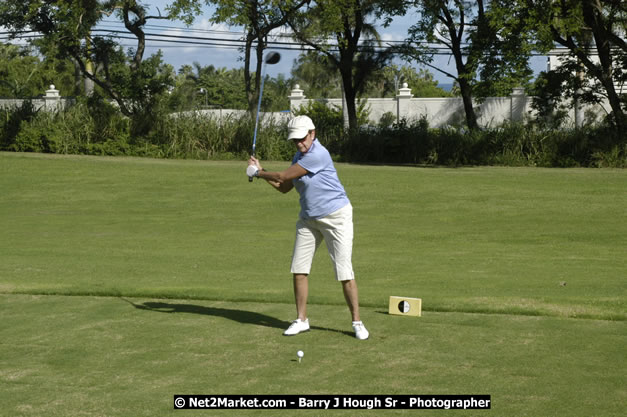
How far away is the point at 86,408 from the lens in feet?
18.0

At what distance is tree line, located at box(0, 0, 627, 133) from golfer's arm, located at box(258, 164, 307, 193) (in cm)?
2442

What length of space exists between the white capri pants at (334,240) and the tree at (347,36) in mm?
31699

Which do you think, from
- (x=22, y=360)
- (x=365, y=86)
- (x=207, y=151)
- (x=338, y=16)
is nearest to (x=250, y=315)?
(x=22, y=360)

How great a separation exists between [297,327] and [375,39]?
1491 inches

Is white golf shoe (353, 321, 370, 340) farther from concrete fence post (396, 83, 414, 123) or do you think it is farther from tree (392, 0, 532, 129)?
concrete fence post (396, 83, 414, 123)

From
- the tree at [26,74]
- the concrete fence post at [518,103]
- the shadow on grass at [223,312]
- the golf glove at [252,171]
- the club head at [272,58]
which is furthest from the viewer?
the tree at [26,74]

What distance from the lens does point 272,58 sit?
998 centimetres

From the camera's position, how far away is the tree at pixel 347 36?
128ft

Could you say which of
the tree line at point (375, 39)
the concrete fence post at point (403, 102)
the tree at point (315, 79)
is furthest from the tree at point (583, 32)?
the tree at point (315, 79)

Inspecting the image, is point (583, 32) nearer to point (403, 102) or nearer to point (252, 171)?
point (403, 102)

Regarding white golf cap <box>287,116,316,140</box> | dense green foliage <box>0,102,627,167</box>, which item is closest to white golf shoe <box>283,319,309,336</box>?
white golf cap <box>287,116,316,140</box>

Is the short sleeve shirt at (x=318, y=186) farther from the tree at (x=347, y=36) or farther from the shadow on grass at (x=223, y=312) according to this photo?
the tree at (x=347, y=36)

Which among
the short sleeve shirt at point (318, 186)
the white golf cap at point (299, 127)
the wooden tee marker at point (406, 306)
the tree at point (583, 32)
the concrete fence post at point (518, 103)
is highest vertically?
the tree at point (583, 32)

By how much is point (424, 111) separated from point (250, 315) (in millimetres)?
45819
